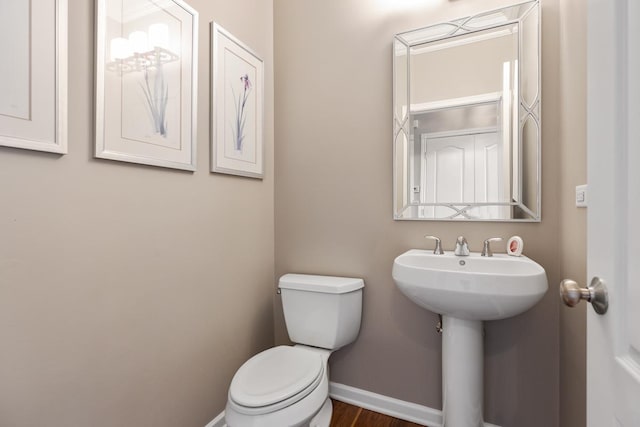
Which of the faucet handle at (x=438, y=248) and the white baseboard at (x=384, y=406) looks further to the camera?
the white baseboard at (x=384, y=406)

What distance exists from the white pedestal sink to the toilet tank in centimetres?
38

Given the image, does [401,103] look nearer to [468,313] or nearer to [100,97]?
[468,313]

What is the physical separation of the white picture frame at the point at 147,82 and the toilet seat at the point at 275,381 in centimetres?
89

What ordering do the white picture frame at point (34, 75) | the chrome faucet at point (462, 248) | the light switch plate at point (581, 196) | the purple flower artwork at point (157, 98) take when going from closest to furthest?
the white picture frame at point (34, 75) → the light switch plate at point (581, 196) → the purple flower artwork at point (157, 98) → the chrome faucet at point (462, 248)

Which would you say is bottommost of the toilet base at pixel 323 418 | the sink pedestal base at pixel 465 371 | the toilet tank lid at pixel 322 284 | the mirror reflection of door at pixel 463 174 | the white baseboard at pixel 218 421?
the toilet base at pixel 323 418

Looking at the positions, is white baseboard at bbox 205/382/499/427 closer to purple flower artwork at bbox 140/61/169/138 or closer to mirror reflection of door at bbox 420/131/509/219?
mirror reflection of door at bbox 420/131/509/219

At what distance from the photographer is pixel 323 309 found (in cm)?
162

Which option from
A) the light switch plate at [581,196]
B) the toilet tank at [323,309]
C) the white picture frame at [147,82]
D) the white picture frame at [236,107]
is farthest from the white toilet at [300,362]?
the light switch plate at [581,196]

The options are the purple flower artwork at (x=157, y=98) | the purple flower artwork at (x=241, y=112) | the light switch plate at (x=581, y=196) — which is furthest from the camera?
the purple flower artwork at (x=241, y=112)

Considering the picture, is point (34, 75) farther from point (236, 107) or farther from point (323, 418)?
point (323, 418)

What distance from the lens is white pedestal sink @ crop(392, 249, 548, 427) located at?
1105 millimetres

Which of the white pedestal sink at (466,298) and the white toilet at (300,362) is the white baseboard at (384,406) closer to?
the white toilet at (300,362)

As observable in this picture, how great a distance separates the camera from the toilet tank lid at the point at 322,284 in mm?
1605

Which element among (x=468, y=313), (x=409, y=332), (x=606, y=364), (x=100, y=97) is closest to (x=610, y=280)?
(x=606, y=364)
